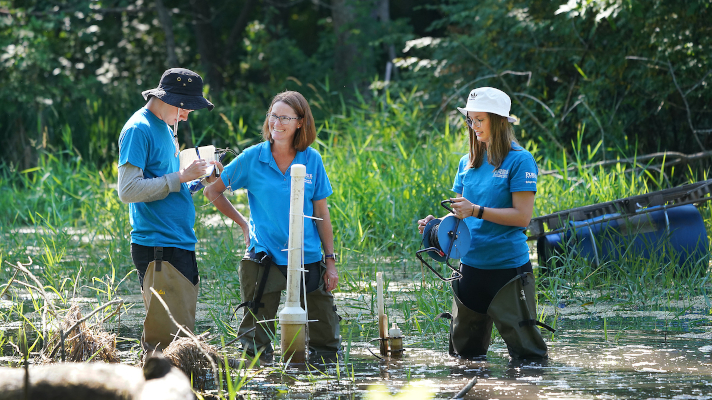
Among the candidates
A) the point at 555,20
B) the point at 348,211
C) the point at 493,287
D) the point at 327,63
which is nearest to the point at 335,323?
the point at 493,287

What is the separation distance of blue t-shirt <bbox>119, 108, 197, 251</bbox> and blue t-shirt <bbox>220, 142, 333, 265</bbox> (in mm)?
442

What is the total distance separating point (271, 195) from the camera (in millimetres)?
4090

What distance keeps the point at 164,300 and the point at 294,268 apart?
62 cm

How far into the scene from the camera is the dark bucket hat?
3.69 metres

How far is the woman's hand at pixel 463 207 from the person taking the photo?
3711 millimetres

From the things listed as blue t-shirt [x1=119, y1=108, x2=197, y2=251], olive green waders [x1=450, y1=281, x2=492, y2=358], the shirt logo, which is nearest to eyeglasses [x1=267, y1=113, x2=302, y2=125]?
blue t-shirt [x1=119, y1=108, x2=197, y2=251]

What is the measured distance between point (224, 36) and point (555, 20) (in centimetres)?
1328

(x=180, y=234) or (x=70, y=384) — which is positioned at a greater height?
(x=180, y=234)

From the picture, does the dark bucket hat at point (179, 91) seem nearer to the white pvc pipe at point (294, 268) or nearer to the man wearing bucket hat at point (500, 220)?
the white pvc pipe at point (294, 268)

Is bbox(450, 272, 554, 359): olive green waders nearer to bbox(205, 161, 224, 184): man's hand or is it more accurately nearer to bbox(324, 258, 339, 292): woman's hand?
bbox(324, 258, 339, 292): woman's hand

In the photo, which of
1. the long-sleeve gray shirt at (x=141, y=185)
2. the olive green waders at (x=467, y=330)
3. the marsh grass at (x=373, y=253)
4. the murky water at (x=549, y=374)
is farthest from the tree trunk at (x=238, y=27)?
the long-sleeve gray shirt at (x=141, y=185)

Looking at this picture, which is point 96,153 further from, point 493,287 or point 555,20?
point 493,287

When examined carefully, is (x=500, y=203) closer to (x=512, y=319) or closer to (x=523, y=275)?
(x=523, y=275)

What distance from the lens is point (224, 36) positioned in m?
21.8
